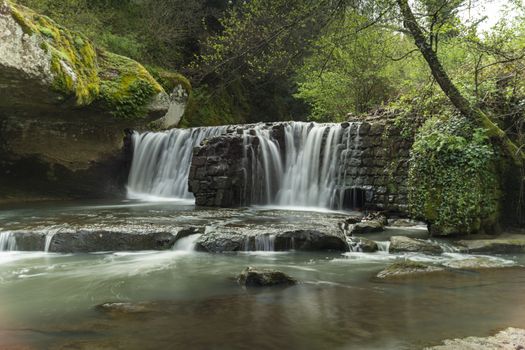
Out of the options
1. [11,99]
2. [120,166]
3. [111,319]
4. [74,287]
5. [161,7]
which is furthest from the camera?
[161,7]

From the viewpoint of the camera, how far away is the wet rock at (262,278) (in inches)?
200

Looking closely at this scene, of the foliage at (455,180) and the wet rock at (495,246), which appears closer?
the wet rock at (495,246)

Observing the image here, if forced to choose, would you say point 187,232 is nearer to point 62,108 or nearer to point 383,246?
point 383,246

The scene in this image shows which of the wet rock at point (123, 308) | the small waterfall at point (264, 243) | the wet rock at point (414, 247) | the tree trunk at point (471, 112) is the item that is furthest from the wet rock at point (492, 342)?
the tree trunk at point (471, 112)

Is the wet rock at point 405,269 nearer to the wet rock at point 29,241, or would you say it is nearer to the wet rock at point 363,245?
the wet rock at point 363,245

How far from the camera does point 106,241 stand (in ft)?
23.9

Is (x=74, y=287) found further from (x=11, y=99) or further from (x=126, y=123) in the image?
(x=126, y=123)

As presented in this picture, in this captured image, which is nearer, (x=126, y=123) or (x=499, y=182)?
(x=499, y=182)

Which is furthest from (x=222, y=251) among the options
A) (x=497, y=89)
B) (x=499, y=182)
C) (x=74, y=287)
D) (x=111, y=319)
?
(x=497, y=89)

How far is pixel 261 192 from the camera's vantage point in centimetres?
1280

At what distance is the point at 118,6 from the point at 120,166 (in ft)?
33.3

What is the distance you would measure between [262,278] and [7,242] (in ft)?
15.6

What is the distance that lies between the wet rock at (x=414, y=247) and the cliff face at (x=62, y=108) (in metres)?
7.61

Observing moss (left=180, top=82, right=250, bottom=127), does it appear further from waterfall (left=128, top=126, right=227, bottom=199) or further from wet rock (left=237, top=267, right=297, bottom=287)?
wet rock (left=237, top=267, right=297, bottom=287)
